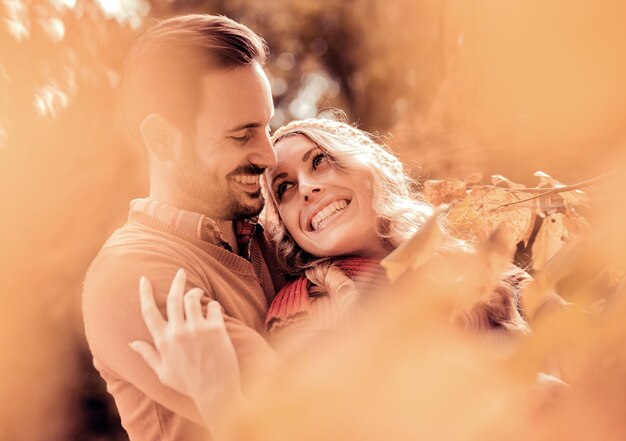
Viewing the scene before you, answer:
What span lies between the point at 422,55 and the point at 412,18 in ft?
3.88

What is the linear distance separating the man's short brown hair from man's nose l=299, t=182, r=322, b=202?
0.33 meters

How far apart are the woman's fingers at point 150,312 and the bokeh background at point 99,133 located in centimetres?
131

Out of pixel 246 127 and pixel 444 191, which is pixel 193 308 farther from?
pixel 444 191

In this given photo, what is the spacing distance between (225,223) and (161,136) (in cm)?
30

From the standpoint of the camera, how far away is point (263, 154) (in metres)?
1.64

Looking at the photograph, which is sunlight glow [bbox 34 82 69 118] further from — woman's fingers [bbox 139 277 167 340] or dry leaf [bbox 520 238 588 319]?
dry leaf [bbox 520 238 588 319]

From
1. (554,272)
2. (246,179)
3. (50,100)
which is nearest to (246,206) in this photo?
(246,179)

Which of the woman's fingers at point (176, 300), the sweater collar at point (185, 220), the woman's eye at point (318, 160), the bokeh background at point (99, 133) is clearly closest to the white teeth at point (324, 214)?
the woman's eye at point (318, 160)

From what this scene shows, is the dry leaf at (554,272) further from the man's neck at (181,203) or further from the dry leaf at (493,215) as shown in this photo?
the man's neck at (181,203)

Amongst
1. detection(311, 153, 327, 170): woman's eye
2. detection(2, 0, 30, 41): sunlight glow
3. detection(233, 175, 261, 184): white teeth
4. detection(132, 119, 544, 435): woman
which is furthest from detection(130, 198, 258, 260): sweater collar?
detection(2, 0, 30, 41): sunlight glow

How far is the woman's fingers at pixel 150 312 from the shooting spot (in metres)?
1.18

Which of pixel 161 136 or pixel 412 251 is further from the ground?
pixel 412 251

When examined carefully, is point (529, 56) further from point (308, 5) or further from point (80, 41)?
point (308, 5)

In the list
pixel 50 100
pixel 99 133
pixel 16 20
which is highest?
pixel 16 20
